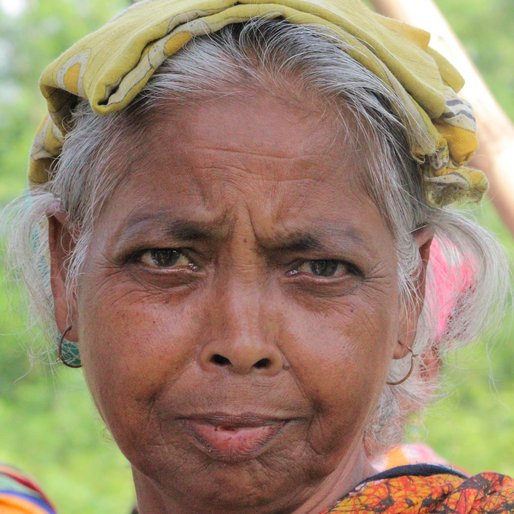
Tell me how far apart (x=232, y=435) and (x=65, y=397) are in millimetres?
6312

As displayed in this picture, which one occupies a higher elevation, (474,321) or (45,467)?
(474,321)

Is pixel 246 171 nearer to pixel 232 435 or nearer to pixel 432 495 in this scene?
pixel 232 435

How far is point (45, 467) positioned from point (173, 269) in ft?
20.0

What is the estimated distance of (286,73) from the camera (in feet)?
6.71

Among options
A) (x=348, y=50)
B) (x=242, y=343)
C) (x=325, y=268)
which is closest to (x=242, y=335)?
(x=242, y=343)

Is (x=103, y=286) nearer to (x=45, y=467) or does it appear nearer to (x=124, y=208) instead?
(x=124, y=208)

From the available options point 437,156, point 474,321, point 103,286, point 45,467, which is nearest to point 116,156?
point 103,286

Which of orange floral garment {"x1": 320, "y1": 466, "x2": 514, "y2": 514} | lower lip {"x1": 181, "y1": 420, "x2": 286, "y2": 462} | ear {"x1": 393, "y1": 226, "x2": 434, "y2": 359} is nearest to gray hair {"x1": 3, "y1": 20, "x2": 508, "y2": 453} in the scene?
ear {"x1": 393, "y1": 226, "x2": 434, "y2": 359}

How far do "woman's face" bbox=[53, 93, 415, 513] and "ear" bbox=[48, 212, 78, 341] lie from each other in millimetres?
251

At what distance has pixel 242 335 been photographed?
189cm

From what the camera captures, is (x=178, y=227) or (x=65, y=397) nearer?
(x=178, y=227)

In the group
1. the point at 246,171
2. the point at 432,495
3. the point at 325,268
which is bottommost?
the point at 432,495

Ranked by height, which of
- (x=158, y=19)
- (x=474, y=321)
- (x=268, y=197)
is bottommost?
(x=474, y=321)

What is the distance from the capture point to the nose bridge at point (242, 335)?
73.9 inches
